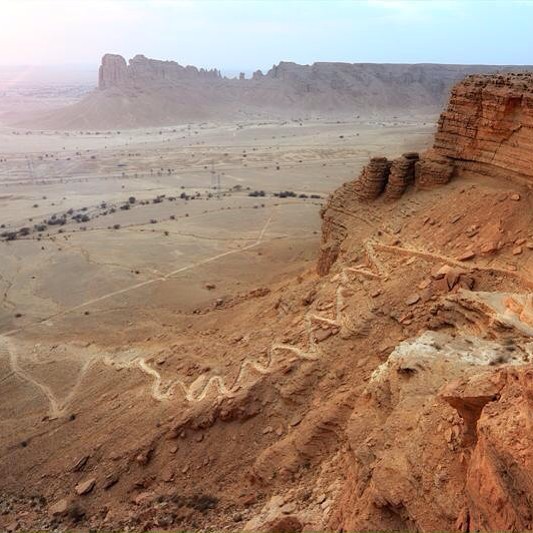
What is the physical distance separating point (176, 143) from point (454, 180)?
6968cm

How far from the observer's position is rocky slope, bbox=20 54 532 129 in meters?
103

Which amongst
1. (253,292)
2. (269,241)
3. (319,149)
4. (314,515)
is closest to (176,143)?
(319,149)

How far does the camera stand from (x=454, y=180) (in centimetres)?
1559

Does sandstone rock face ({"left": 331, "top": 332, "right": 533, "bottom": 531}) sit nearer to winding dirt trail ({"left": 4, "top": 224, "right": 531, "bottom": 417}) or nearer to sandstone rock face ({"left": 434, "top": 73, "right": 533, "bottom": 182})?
winding dirt trail ({"left": 4, "top": 224, "right": 531, "bottom": 417})

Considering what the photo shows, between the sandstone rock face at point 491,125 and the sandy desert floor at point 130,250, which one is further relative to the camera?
the sandy desert floor at point 130,250

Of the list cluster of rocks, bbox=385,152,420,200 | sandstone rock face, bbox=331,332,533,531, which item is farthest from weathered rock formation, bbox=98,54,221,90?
sandstone rock face, bbox=331,332,533,531

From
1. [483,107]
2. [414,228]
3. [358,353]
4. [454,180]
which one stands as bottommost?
[358,353]

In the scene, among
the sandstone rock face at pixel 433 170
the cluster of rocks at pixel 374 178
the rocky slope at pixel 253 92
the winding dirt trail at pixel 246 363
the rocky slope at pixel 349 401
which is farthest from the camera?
the rocky slope at pixel 253 92

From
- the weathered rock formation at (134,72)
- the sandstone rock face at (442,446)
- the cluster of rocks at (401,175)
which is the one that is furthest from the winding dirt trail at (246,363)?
the weathered rock formation at (134,72)

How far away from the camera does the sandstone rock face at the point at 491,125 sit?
44.1 feet

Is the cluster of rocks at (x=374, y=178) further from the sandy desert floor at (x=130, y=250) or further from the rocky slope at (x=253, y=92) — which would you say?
the rocky slope at (x=253, y=92)

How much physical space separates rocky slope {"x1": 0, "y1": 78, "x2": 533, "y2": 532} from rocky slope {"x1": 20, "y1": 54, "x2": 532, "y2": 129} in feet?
298

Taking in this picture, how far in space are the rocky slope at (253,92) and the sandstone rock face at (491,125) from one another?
90.6 metres

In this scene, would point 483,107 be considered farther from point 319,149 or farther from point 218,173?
point 319,149
